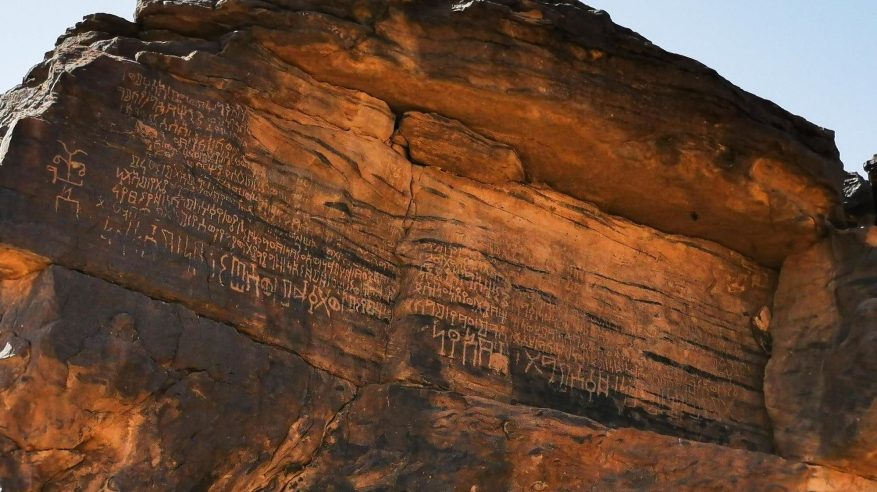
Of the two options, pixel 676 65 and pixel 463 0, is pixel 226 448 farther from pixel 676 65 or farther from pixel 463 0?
pixel 676 65

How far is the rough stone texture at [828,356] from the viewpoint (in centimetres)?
917

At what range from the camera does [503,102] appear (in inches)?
363

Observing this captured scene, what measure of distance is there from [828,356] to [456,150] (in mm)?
4001

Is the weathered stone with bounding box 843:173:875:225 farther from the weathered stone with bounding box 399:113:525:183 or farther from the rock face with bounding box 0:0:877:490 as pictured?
the weathered stone with bounding box 399:113:525:183

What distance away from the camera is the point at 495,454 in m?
8.16

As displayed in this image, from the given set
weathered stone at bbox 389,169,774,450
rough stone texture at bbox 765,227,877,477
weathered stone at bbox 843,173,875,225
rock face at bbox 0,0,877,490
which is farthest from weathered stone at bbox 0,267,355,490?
weathered stone at bbox 843,173,875,225

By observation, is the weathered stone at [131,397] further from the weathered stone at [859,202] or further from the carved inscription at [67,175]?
the weathered stone at [859,202]

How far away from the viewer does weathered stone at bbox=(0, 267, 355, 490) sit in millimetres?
6785

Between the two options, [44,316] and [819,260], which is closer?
[44,316]

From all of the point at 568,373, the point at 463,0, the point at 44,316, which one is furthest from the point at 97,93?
the point at 568,373

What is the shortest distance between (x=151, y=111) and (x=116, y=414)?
2.41 meters

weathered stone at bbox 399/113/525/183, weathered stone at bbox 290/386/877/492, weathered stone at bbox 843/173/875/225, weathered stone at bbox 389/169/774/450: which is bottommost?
weathered stone at bbox 290/386/877/492

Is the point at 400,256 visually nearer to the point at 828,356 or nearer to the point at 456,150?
the point at 456,150

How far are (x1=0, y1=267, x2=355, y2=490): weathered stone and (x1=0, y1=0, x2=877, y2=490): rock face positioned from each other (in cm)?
2
